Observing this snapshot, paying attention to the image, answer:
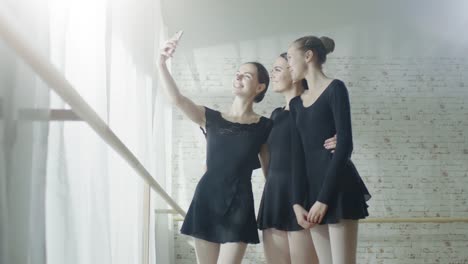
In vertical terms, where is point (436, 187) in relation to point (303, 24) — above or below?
below

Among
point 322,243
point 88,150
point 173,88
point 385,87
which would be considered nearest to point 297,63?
point 173,88

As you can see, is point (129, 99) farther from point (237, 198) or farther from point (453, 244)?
point (453, 244)

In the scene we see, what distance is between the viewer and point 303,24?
223cm

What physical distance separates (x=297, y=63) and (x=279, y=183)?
343mm

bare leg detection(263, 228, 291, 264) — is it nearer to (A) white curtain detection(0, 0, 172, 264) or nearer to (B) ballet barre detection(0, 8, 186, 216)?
(A) white curtain detection(0, 0, 172, 264)

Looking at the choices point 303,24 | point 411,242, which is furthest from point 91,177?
point 411,242

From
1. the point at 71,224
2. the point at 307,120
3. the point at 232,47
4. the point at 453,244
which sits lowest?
the point at 453,244

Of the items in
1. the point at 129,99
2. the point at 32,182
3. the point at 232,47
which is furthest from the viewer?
Answer: the point at 232,47

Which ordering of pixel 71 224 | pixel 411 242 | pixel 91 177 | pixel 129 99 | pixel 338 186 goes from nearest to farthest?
pixel 71 224 → pixel 91 177 → pixel 338 186 → pixel 129 99 → pixel 411 242

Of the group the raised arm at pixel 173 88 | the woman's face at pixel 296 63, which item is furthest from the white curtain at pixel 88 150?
the woman's face at pixel 296 63

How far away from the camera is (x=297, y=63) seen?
1.43 meters

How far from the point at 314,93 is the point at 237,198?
1.18 ft

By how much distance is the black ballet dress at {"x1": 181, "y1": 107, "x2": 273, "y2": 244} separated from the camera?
138 cm

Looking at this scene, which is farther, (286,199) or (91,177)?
(286,199)
